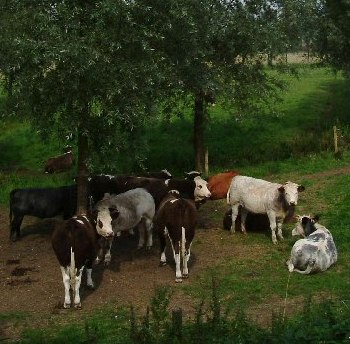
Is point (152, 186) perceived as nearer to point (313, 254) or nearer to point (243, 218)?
point (243, 218)

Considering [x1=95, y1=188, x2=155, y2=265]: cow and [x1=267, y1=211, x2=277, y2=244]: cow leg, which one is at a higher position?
[x1=95, y1=188, x2=155, y2=265]: cow

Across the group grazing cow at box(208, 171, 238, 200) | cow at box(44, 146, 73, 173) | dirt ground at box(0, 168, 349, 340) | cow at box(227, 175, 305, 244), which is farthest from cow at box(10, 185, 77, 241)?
cow at box(44, 146, 73, 173)

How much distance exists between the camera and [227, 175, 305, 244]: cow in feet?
57.7

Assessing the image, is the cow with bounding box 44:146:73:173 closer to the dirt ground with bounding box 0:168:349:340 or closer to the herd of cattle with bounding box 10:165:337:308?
the herd of cattle with bounding box 10:165:337:308

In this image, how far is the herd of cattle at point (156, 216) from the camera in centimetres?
1369

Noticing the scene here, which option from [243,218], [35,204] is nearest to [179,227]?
[243,218]

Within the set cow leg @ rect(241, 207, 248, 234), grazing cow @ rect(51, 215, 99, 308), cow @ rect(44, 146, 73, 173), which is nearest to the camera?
grazing cow @ rect(51, 215, 99, 308)

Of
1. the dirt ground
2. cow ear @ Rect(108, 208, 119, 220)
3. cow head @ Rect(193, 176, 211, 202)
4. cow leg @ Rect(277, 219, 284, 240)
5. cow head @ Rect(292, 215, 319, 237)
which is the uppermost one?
cow ear @ Rect(108, 208, 119, 220)

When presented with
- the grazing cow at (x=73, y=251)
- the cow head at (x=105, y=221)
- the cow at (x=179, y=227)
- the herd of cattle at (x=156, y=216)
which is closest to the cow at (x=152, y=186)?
the herd of cattle at (x=156, y=216)

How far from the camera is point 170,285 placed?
14.6m

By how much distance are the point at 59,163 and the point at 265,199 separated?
583 inches

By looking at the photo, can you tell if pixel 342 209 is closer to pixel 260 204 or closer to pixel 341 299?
pixel 260 204

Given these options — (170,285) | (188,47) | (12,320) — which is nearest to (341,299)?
(170,285)

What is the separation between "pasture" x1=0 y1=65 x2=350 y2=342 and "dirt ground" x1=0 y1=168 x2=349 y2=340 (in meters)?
0.03
